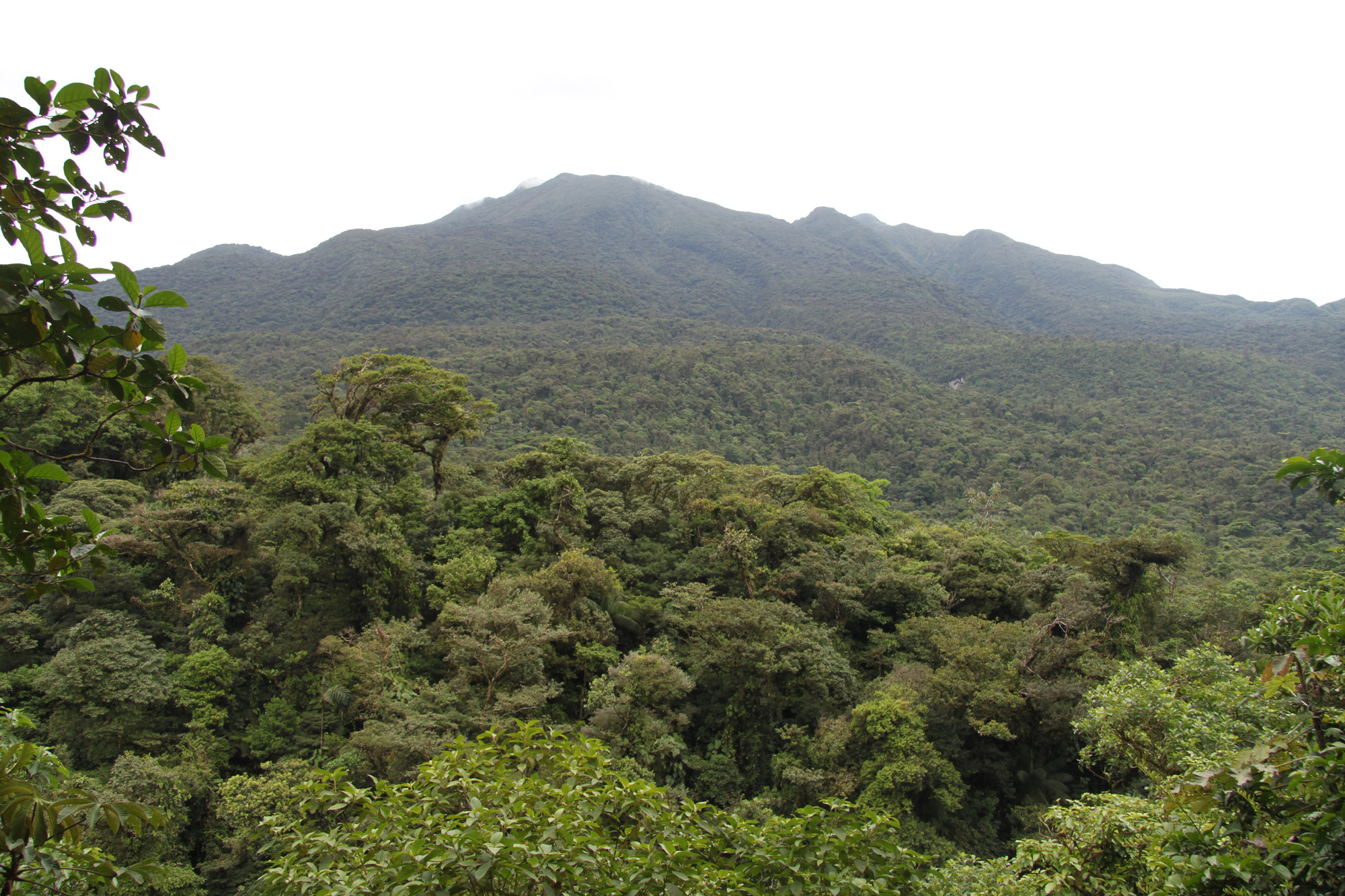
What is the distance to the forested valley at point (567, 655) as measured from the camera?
2.15 meters

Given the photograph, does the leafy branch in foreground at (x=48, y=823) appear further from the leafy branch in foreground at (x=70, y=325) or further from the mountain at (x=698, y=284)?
the mountain at (x=698, y=284)

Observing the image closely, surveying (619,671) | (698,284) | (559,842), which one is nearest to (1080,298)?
(698,284)

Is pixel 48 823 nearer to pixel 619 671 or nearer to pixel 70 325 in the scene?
pixel 70 325

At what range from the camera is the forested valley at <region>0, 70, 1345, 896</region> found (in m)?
2.15

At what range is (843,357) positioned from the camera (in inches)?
2911

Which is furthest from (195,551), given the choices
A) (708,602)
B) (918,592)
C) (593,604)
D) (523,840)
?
(918,592)

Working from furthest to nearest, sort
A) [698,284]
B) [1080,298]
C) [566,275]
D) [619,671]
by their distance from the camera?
1. [698,284]
2. [1080,298]
3. [566,275]
4. [619,671]

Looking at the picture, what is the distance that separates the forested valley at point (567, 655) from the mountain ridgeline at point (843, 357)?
17.1 feet

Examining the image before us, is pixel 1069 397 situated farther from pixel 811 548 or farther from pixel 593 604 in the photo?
pixel 593 604

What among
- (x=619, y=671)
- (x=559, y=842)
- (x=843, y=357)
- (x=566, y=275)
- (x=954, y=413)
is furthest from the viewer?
(x=566, y=275)

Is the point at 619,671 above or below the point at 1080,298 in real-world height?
below

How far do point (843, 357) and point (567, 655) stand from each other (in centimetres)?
6657

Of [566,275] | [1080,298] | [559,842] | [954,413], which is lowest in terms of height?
[954,413]

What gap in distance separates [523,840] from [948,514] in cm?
4734
